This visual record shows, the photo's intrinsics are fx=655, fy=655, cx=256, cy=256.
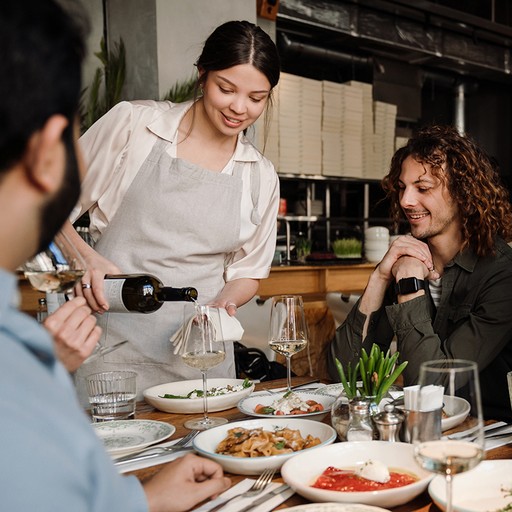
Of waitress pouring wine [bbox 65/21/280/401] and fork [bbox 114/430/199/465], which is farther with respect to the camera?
waitress pouring wine [bbox 65/21/280/401]

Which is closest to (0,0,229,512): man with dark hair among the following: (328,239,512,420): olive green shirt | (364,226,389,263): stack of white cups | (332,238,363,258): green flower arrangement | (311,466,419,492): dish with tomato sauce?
(311,466,419,492): dish with tomato sauce

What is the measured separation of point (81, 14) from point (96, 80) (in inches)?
163

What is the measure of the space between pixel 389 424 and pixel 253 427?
317mm

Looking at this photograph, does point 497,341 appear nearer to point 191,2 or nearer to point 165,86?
point 165,86

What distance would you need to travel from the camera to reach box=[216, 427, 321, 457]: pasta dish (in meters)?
1.22

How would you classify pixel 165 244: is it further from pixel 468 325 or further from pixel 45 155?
pixel 45 155

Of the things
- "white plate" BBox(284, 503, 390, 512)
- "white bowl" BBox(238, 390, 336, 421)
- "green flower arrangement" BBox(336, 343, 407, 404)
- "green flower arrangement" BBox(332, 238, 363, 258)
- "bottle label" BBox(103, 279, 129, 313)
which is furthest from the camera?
"green flower arrangement" BBox(332, 238, 363, 258)

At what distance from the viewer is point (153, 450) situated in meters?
1.31

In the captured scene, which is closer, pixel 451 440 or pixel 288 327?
pixel 451 440

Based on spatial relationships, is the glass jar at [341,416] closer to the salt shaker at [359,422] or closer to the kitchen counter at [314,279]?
the salt shaker at [359,422]

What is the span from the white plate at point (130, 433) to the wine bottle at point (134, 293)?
350 millimetres

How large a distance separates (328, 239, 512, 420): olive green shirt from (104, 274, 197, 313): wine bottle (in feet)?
1.98

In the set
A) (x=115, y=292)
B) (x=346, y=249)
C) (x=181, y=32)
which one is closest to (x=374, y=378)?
(x=115, y=292)

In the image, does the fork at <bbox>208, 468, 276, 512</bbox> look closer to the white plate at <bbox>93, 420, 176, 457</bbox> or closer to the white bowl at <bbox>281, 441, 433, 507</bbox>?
the white bowl at <bbox>281, 441, 433, 507</bbox>
